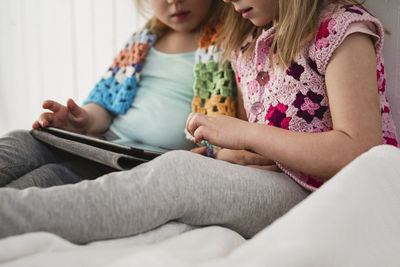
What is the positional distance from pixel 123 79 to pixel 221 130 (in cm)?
50

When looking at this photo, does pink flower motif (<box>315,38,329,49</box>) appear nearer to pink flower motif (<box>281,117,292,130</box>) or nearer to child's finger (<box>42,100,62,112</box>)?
pink flower motif (<box>281,117,292,130</box>)

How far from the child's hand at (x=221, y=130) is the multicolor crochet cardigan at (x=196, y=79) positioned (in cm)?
22

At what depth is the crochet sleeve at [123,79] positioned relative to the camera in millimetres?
1120

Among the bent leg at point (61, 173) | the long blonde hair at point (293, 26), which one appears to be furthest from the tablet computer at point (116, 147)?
the long blonde hair at point (293, 26)

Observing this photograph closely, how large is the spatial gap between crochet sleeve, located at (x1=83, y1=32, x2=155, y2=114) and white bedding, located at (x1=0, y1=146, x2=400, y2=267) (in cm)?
60

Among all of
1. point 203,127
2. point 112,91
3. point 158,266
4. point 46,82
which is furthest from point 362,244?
point 46,82

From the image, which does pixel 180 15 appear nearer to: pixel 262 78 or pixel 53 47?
pixel 262 78

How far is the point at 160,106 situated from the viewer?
1083 mm

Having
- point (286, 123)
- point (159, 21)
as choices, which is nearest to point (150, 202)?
point (286, 123)

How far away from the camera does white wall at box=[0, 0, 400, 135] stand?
4.82ft

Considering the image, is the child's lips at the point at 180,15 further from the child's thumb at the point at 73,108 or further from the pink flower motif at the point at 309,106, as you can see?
the pink flower motif at the point at 309,106

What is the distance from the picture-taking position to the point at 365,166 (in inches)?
21.2

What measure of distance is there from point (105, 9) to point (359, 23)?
100cm

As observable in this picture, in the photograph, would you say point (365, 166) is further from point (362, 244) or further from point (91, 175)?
point (91, 175)
